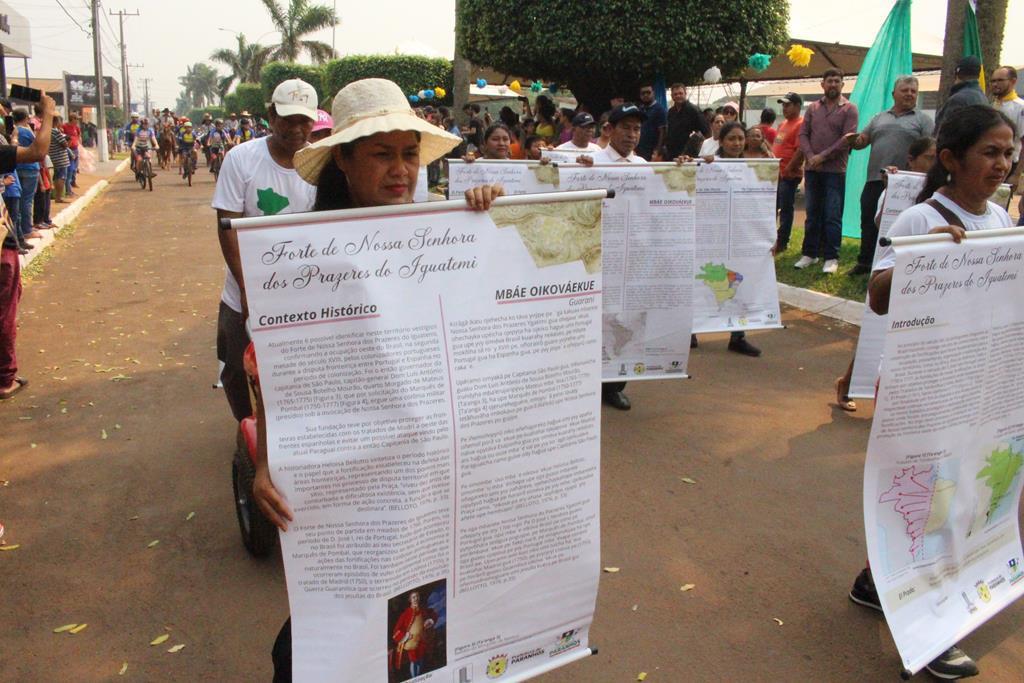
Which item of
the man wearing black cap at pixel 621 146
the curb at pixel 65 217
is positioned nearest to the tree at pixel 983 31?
the man wearing black cap at pixel 621 146

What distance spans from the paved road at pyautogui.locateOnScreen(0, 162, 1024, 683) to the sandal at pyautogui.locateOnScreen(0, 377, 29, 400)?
9 cm

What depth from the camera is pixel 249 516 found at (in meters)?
3.61

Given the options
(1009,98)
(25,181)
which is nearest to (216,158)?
(25,181)

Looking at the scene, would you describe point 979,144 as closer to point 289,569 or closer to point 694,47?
point 289,569

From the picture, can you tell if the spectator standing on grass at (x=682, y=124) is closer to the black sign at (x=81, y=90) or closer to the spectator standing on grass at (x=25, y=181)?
the spectator standing on grass at (x=25, y=181)

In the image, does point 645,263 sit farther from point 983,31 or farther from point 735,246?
point 983,31

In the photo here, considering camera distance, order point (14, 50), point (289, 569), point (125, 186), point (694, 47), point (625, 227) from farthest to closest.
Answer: point (14, 50)
point (125, 186)
point (694, 47)
point (625, 227)
point (289, 569)

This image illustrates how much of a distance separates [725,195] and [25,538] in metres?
4.89

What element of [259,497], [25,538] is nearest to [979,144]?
[259,497]

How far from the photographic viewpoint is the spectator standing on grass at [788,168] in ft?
33.4

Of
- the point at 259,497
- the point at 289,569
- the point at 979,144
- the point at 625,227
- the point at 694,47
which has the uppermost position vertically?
the point at 694,47

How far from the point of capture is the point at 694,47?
15.9 metres

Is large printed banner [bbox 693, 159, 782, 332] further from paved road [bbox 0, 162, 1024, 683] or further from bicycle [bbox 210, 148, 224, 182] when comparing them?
bicycle [bbox 210, 148, 224, 182]

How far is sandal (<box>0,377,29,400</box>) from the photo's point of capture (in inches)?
230
